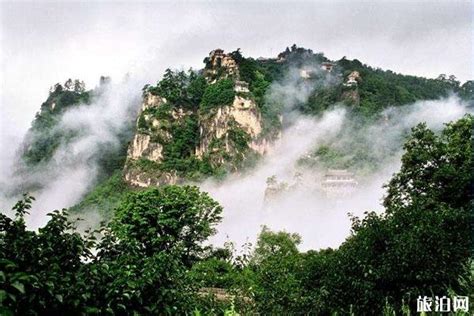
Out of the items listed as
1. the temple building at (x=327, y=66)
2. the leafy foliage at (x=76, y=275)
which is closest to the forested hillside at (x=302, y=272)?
the leafy foliage at (x=76, y=275)

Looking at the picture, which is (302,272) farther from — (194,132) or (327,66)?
(327,66)

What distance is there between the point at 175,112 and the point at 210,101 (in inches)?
244

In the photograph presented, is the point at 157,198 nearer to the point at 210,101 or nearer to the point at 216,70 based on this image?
the point at 210,101

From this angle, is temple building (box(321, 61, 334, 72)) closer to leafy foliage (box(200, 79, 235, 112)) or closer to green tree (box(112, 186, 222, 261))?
leafy foliage (box(200, 79, 235, 112))

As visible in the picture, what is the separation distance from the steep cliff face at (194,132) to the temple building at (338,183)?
47.4ft

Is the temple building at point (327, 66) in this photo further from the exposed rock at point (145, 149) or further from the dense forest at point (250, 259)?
the dense forest at point (250, 259)

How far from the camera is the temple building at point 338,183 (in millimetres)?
76562

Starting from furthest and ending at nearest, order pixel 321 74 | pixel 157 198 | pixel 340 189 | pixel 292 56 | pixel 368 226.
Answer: pixel 292 56 → pixel 321 74 → pixel 340 189 → pixel 157 198 → pixel 368 226

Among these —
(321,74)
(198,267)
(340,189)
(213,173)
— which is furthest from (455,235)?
(321,74)

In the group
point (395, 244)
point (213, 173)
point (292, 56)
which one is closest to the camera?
point (395, 244)

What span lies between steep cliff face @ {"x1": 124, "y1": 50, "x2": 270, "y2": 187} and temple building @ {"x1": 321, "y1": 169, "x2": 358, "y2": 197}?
47.4 ft

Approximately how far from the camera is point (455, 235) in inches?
466

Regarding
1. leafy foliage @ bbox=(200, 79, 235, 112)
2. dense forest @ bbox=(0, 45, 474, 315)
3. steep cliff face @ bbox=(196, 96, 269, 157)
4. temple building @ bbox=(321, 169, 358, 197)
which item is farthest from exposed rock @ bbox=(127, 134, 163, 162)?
dense forest @ bbox=(0, 45, 474, 315)

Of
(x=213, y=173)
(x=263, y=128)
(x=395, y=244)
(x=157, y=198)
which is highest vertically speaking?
(x=263, y=128)
